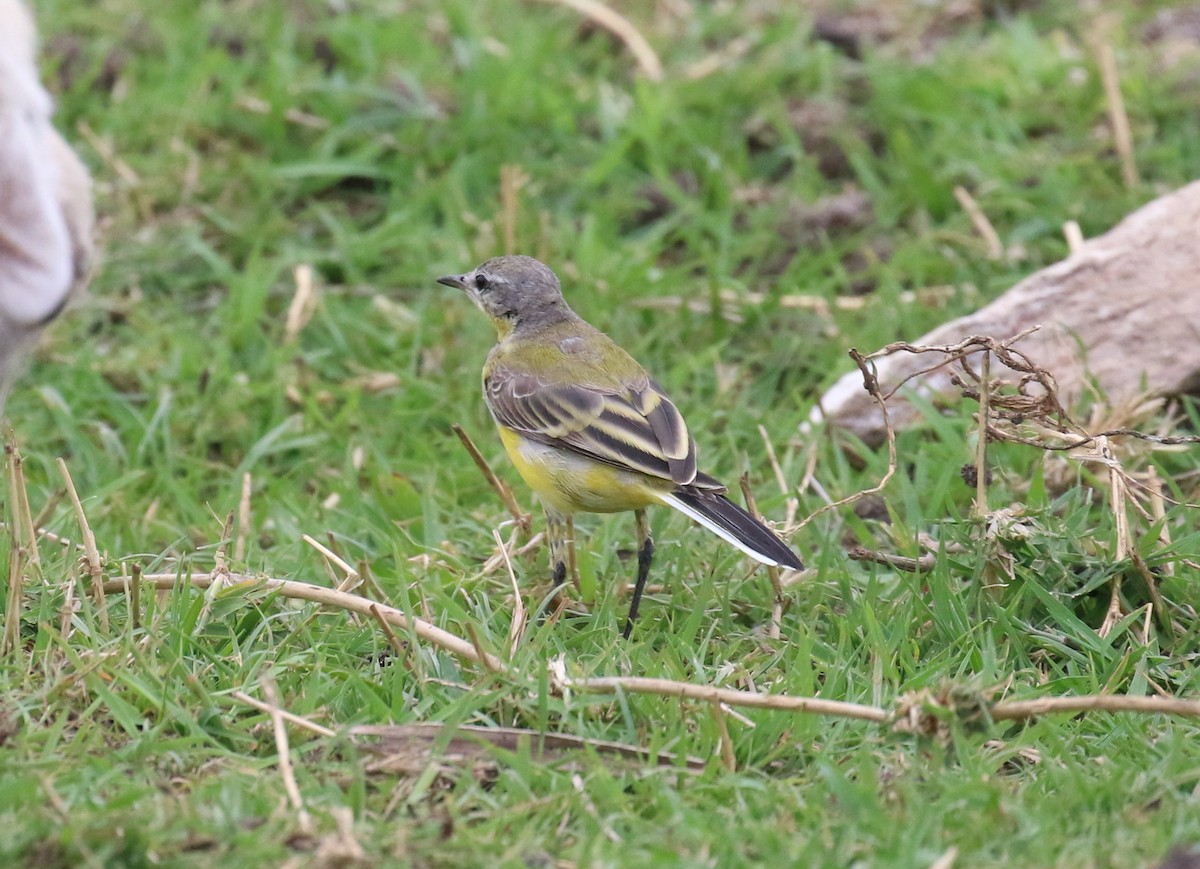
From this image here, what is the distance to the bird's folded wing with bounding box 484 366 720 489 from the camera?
4.69m

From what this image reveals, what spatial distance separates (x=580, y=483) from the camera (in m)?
4.86

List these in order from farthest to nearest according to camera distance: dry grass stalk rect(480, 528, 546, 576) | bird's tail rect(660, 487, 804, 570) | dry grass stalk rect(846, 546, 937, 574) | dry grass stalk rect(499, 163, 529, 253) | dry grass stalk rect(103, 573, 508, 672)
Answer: dry grass stalk rect(499, 163, 529, 253) < dry grass stalk rect(480, 528, 546, 576) < dry grass stalk rect(846, 546, 937, 574) < bird's tail rect(660, 487, 804, 570) < dry grass stalk rect(103, 573, 508, 672)

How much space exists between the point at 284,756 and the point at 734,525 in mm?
1409

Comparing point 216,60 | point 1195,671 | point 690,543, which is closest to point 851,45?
point 216,60

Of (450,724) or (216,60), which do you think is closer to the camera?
(450,724)

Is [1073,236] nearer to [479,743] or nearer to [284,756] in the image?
[479,743]

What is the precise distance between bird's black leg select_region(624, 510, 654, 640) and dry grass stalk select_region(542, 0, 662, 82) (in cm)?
427

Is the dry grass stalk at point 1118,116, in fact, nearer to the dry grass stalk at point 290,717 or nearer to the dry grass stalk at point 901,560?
the dry grass stalk at point 901,560

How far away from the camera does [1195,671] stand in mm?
4465

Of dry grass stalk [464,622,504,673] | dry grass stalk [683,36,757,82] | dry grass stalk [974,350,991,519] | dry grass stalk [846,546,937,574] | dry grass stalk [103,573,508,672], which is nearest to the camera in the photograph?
dry grass stalk [464,622,504,673]

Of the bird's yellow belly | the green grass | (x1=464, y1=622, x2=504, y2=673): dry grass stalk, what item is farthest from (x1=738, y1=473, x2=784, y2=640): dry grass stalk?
(x1=464, y1=622, x2=504, y2=673): dry grass stalk

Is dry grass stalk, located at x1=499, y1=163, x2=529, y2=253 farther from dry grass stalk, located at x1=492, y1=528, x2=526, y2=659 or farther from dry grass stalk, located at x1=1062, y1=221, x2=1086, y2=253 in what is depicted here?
dry grass stalk, located at x1=492, y1=528, x2=526, y2=659

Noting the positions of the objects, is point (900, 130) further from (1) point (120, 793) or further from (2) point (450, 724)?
(1) point (120, 793)

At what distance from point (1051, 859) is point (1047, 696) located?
95 centimetres
